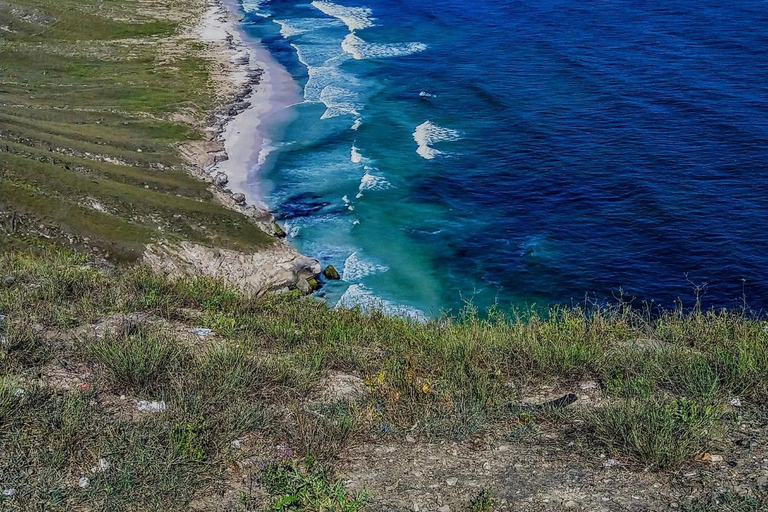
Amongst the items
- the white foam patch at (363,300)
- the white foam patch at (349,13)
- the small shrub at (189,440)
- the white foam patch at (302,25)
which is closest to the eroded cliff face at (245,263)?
the white foam patch at (363,300)

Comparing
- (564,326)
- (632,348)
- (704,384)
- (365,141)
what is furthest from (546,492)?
(365,141)

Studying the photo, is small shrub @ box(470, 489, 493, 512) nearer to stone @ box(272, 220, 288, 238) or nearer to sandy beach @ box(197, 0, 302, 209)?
stone @ box(272, 220, 288, 238)

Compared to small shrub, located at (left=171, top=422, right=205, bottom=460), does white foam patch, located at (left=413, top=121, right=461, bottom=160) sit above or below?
below

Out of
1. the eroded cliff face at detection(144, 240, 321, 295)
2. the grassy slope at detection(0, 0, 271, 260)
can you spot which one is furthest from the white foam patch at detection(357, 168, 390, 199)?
the eroded cliff face at detection(144, 240, 321, 295)

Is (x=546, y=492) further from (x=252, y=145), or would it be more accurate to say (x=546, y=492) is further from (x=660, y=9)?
(x=660, y=9)

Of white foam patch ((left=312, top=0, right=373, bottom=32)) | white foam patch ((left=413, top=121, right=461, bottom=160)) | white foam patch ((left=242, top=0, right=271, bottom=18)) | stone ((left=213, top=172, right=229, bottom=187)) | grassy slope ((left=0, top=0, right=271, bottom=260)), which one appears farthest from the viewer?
white foam patch ((left=242, top=0, right=271, bottom=18))

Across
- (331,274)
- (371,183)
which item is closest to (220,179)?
(371,183)
